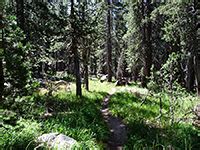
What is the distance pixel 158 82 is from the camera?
1378cm

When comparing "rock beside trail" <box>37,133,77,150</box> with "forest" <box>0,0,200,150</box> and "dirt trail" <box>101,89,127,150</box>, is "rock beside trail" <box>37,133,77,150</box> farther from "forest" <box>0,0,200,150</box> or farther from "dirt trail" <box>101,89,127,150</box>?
"dirt trail" <box>101,89,127,150</box>

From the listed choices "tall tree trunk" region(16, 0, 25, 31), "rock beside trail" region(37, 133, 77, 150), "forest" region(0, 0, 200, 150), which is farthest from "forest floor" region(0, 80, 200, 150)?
"tall tree trunk" region(16, 0, 25, 31)

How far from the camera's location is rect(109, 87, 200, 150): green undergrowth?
35.3ft

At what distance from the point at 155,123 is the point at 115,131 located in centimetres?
202

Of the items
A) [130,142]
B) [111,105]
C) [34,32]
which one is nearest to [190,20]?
[111,105]

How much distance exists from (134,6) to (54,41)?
1221cm

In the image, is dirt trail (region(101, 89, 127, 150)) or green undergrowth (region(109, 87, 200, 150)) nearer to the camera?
green undergrowth (region(109, 87, 200, 150))

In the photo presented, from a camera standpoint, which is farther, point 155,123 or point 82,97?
point 82,97

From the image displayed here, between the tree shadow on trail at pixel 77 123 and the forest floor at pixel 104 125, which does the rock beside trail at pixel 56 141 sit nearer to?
the forest floor at pixel 104 125

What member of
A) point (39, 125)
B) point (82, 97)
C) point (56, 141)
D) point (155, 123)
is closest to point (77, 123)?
point (39, 125)

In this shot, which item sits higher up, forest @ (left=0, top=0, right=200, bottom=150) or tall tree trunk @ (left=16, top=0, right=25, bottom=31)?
tall tree trunk @ (left=16, top=0, right=25, bottom=31)

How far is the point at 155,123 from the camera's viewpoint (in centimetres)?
1462

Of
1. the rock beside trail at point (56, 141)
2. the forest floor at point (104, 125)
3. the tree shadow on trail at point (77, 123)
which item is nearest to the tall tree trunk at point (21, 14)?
the forest floor at point (104, 125)

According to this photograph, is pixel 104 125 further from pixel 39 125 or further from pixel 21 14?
pixel 21 14
